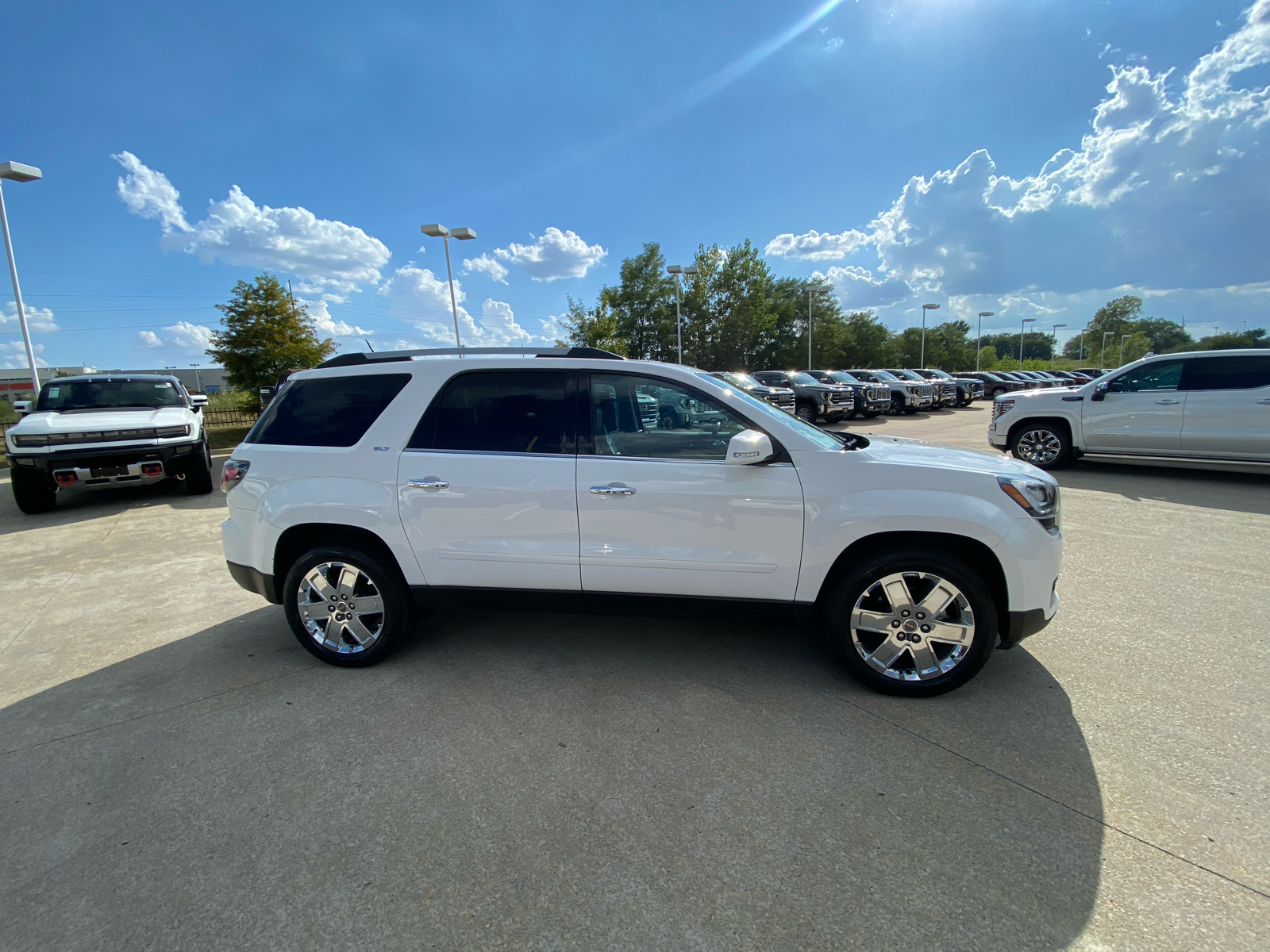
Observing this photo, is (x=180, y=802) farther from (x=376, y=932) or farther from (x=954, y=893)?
(x=954, y=893)

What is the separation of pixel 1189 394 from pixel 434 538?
985 cm

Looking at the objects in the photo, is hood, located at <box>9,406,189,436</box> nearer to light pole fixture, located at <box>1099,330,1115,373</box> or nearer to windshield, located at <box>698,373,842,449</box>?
windshield, located at <box>698,373,842,449</box>

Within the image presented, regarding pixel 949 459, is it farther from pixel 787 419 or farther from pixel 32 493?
pixel 32 493

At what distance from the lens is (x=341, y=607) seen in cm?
340

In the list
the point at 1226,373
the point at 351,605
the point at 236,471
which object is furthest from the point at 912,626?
the point at 1226,373

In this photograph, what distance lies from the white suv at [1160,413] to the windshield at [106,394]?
522 inches

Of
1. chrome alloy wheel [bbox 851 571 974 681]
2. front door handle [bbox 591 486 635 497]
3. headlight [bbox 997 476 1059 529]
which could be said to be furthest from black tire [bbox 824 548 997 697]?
front door handle [bbox 591 486 635 497]

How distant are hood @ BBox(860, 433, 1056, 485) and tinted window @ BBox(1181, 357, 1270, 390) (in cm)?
708

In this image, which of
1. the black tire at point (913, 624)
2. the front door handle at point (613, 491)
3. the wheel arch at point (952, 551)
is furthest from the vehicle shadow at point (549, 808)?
the front door handle at point (613, 491)

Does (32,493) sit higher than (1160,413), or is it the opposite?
(1160,413)

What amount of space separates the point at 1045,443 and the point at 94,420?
44.3ft

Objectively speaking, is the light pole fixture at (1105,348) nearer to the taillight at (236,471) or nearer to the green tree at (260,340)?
the green tree at (260,340)

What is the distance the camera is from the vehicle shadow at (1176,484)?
6695 mm

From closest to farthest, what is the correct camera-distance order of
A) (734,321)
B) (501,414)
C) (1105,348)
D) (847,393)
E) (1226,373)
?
1. (501,414)
2. (1226,373)
3. (847,393)
4. (734,321)
5. (1105,348)
